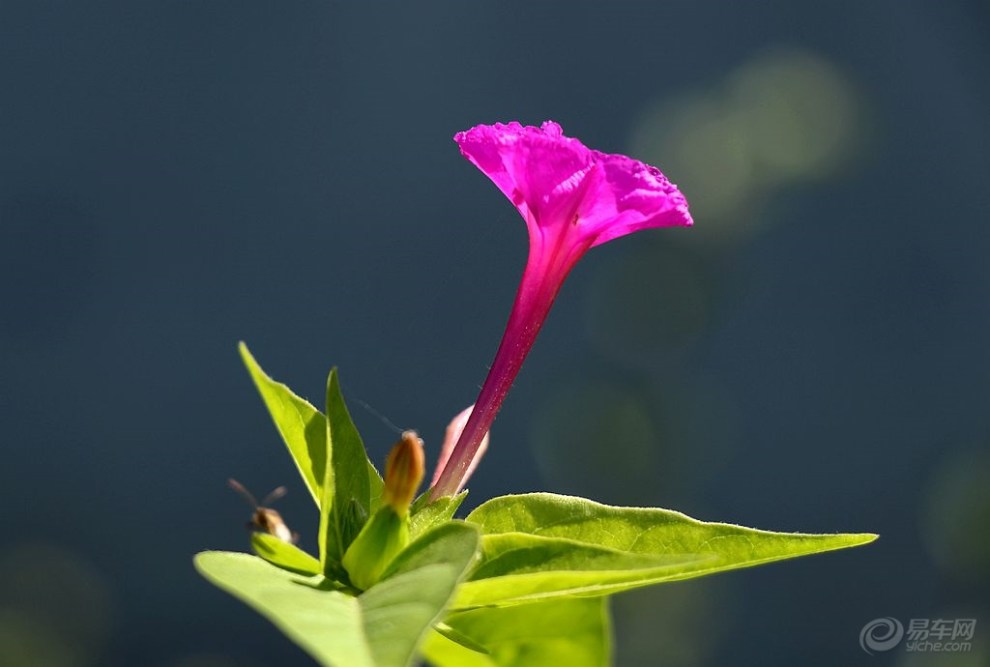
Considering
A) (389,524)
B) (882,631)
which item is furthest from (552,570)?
(882,631)

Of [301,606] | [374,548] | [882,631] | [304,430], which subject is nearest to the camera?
A: [301,606]

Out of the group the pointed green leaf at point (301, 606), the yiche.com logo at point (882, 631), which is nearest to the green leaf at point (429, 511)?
the pointed green leaf at point (301, 606)

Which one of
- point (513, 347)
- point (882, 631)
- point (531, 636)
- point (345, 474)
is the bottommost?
point (882, 631)

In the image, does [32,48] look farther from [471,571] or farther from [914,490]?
[471,571]

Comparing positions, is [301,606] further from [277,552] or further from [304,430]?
[304,430]

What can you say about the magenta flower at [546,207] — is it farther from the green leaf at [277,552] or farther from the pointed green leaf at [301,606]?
the pointed green leaf at [301,606]

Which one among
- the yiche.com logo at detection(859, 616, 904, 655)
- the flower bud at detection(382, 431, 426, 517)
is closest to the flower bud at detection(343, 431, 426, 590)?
the flower bud at detection(382, 431, 426, 517)

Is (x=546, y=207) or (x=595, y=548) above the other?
(x=546, y=207)
